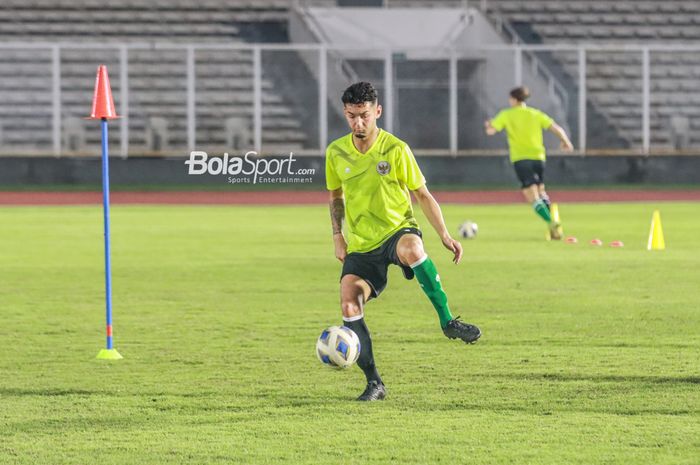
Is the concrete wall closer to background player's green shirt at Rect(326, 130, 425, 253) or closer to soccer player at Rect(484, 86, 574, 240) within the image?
soccer player at Rect(484, 86, 574, 240)

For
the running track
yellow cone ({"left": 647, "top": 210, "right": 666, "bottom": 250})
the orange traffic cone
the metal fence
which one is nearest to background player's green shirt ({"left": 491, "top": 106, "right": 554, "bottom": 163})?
yellow cone ({"left": 647, "top": 210, "right": 666, "bottom": 250})

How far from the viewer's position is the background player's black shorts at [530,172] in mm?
21328

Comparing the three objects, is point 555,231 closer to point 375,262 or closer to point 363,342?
point 375,262

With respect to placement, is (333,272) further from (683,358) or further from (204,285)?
(683,358)

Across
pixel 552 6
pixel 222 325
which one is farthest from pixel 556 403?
pixel 552 6

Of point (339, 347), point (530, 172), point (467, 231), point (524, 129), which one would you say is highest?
point (524, 129)

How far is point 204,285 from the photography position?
15.0 m

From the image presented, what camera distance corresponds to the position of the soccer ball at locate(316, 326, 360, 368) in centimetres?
810

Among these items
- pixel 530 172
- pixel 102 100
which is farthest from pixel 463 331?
pixel 530 172

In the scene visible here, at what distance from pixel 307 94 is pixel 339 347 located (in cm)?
2666

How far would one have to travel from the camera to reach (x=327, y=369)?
9508 mm

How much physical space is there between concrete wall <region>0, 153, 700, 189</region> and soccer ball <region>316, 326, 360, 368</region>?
25.2 m

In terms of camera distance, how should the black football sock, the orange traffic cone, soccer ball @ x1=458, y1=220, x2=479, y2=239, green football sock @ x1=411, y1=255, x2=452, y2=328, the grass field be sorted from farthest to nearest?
soccer ball @ x1=458, y1=220, x2=479, y2=239, the orange traffic cone, green football sock @ x1=411, y1=255, x2=452, y2=328, the black football sock, the grass field

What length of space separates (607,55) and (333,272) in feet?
67.3
